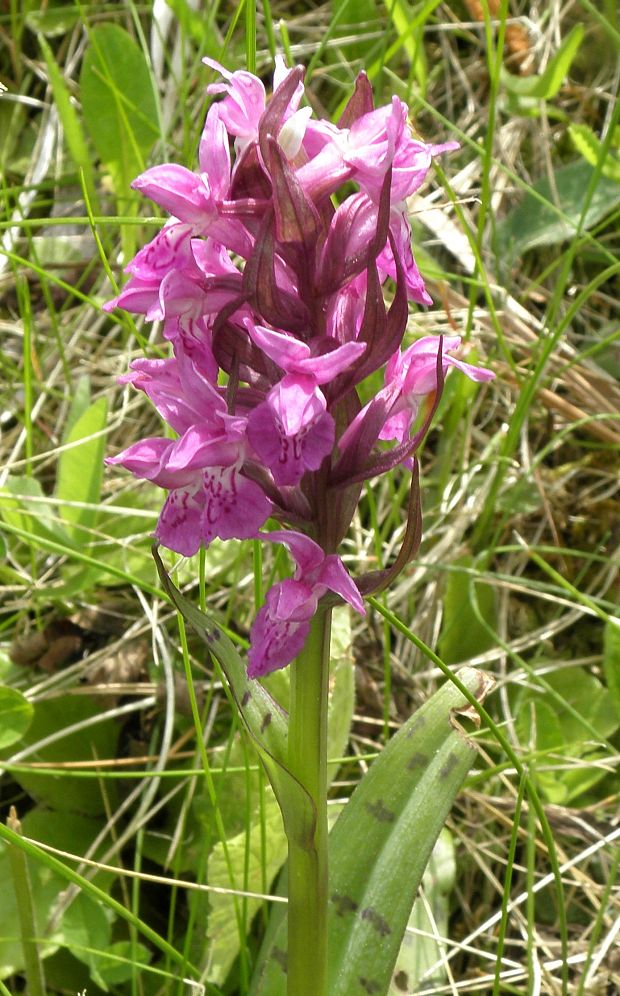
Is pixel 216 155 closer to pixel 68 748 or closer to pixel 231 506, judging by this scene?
pixel 231 506

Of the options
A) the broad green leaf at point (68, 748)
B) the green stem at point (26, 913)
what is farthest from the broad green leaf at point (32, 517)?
the green stem at point (26, 913)

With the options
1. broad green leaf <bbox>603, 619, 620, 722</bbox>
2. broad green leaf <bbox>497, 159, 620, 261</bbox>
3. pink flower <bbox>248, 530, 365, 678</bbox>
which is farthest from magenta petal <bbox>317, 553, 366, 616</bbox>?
broad green leaf <bbox>497, 159, 620, 261</bbox>

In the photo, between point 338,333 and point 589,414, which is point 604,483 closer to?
point 589,414

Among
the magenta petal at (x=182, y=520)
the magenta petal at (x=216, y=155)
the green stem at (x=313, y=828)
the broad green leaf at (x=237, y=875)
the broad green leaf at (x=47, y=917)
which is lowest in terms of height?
the broad green leaf at (x=47, y=917)

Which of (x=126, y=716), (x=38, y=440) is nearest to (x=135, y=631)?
(x=126, y=716)

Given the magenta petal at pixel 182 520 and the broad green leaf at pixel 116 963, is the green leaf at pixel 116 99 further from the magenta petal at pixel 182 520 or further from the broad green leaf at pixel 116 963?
the broad green leaf at pixel 116 963

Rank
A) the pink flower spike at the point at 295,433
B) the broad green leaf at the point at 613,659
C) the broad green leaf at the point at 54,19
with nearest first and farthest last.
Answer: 1. the pink flower spike at the point at 295,433
2. the broad green leaf at the point at 613,659
3. the broad green leaf at the point at 54,19

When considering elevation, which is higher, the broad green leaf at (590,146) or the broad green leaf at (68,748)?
the broad green leaf at (590,146)
